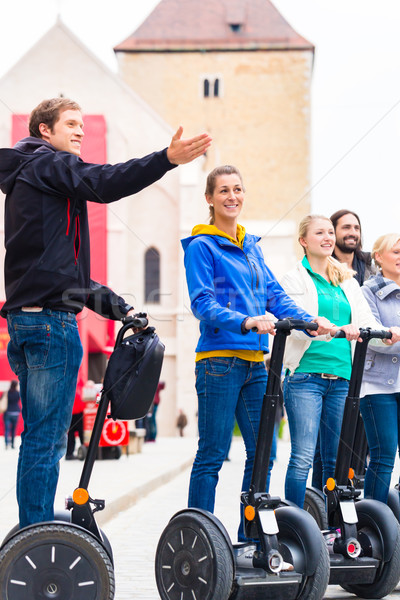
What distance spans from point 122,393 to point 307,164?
42669 mm

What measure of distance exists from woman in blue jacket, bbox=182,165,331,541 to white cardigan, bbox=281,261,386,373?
1.60ft

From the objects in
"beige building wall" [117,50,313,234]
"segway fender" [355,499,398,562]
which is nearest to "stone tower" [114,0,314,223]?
"beige building wall" [117,50,313,234]

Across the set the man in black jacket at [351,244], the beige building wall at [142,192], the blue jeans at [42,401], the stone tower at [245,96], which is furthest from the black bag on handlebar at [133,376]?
the stone tower at [245,96]

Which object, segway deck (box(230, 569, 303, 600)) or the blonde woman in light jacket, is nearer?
segway deck (box(230, 569, 303, 600))

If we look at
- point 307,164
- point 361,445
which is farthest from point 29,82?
point 361,445

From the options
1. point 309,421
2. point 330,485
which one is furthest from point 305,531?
point 309,421

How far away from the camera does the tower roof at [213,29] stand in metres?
46.8

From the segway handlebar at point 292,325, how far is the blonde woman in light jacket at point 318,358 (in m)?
0.72

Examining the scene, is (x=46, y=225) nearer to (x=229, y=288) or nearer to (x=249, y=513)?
(x=229, y=288)

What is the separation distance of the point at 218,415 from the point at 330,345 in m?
0.94

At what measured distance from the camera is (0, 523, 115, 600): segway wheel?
3.40 meters

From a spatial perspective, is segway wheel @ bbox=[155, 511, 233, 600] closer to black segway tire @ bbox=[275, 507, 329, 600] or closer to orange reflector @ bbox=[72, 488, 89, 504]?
black segway tire @ bbox=[275, 507, 329, 600]

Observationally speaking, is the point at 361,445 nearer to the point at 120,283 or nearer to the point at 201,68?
the point at 120,283

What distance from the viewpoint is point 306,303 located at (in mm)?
5043
